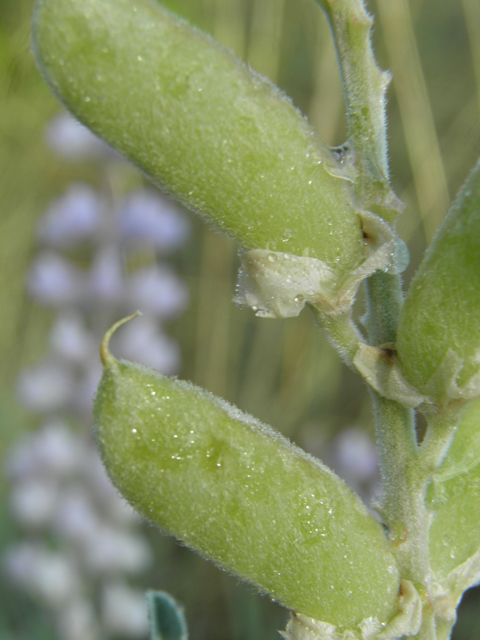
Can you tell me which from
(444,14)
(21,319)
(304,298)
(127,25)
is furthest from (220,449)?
(444,14)

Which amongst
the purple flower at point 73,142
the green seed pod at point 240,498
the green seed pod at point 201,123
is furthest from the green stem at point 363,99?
the purple flower at point 73,142

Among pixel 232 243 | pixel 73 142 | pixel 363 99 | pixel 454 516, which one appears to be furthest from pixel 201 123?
pixel 232 243

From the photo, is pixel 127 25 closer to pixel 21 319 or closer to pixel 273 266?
pixel 273 266

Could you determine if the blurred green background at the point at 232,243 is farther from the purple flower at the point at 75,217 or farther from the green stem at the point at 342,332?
the green stem at the point at 342,332

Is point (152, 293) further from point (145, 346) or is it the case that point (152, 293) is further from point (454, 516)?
point (454, 516)

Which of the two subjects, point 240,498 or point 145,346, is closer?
point 240,498
